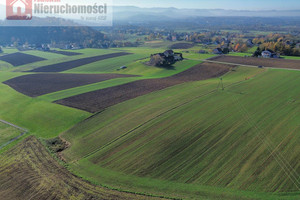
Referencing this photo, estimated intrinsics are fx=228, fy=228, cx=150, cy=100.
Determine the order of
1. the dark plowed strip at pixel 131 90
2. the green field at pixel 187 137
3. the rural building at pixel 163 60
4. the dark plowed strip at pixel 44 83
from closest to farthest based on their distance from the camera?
the green field at pixel 187 137 < the dark plowed strip at pixel 131 90 < the dark plowed strip at pixel 44 83 < the rural building at pixel 163 60

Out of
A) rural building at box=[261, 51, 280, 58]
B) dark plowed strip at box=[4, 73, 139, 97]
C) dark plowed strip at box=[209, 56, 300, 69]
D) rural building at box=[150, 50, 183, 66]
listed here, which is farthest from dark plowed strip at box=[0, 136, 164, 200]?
rural building at box=[261, 51, 280, 58]

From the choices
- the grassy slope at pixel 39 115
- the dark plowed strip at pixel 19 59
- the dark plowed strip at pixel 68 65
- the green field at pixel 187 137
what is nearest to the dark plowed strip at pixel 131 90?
the green field at pixel 187 137

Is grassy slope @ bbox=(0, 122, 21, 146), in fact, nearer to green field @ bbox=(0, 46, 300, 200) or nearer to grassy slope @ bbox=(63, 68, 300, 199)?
green field @ bbox=(0, 46, 300, 200)

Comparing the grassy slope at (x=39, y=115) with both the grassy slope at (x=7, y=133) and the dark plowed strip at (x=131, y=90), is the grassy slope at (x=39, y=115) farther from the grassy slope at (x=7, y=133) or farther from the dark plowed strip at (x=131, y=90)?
the dark plowed strip at (x=131, y=90)

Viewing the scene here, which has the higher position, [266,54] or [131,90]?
[266,54]

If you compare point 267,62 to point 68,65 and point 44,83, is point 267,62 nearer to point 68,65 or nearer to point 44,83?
point 44,83

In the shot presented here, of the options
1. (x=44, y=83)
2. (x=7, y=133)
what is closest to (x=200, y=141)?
(x=7, y=133)
